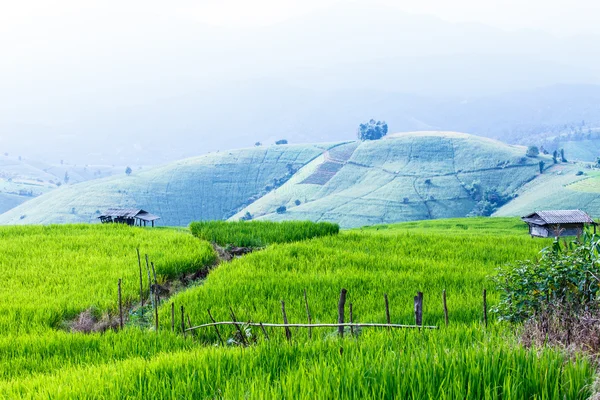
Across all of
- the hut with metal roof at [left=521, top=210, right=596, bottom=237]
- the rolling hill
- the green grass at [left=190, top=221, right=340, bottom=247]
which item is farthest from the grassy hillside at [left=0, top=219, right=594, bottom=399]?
the rolling hill

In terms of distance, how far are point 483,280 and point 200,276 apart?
23.5 feet

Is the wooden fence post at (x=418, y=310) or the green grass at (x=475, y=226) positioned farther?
the green grass at (x=475, y=226)

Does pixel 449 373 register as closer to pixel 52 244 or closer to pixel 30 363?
pixel 30 363

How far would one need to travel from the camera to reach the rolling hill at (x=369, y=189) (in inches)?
5994

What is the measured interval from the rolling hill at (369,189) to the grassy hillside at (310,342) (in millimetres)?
127293

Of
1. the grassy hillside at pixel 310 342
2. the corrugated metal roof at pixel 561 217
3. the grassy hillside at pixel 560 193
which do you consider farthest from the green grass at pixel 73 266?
the grassy hillside at pixel 560 193

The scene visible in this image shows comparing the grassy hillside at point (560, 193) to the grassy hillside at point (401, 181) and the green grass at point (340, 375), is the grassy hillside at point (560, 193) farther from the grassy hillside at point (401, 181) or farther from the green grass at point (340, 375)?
the green grass at point (340, 375)

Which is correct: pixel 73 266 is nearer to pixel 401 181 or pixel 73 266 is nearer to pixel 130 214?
pixel 130 214

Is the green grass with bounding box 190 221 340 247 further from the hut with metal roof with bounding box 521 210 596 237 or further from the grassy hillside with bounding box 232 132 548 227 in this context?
the grassy hillside with bounding box 232 132 548 227

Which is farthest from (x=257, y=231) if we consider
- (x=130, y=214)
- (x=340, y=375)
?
(x=130, y=214)

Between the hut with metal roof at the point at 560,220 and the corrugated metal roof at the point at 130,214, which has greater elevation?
the corrugated metal roof at the point at 130,214

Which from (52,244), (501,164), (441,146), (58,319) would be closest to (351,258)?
(58,319)

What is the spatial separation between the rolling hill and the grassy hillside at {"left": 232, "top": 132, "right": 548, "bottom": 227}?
28 cm

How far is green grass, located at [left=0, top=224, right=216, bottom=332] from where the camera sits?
34.1 feet
